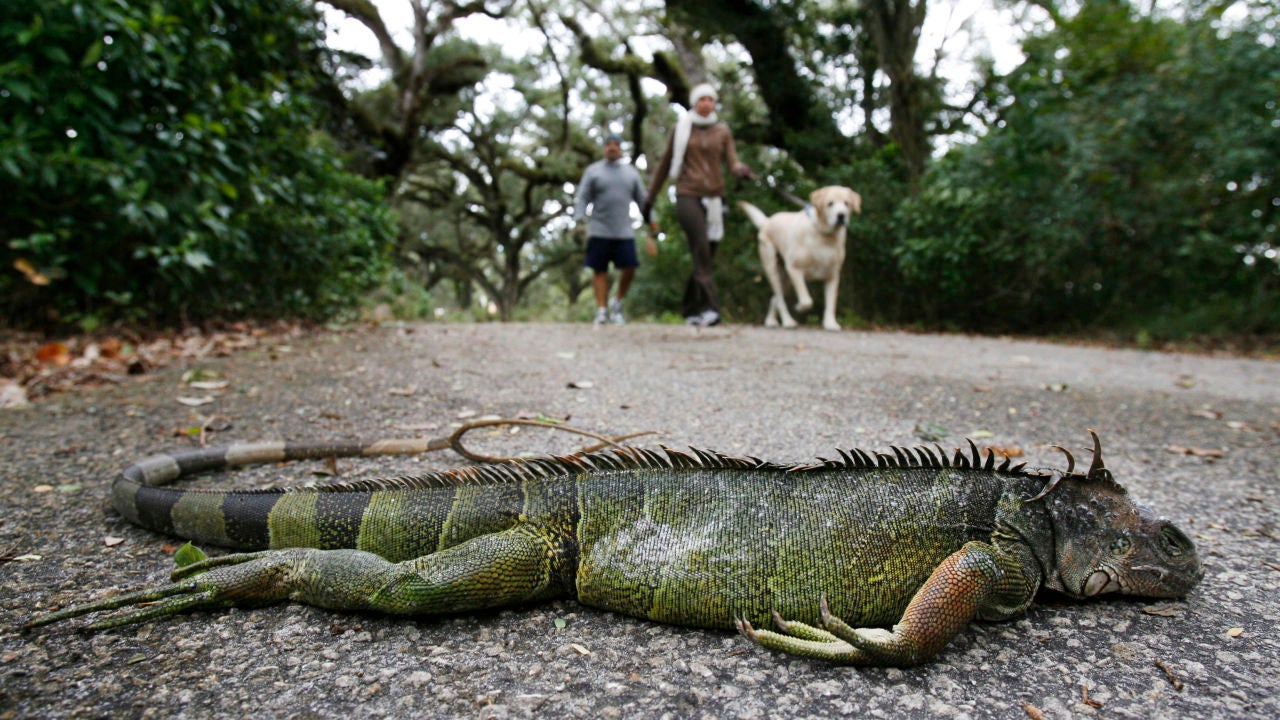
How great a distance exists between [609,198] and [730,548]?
22.6ft

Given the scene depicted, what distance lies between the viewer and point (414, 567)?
1772mm

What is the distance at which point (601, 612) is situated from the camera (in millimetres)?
1860

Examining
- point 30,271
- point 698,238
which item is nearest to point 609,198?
point 698,238

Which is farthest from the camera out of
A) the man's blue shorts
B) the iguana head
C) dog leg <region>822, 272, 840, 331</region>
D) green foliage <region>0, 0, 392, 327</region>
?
dog leg <region>822, 272, 840, 331</region>

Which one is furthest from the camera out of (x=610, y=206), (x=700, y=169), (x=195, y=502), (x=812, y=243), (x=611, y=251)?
(x=812, y=243)

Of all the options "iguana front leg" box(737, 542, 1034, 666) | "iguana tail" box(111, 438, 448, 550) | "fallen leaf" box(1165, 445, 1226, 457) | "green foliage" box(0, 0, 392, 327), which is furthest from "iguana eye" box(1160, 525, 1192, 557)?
"green foliage" box(0, 0, 392, 327)

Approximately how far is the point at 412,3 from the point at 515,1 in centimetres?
269

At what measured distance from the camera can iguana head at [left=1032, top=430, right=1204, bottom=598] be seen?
70.9 inches

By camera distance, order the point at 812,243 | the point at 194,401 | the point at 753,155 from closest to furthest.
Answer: the point at 194,401
the point at 812,243
the point at 753,155

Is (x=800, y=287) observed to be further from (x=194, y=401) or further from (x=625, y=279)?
(x=194, y=401)

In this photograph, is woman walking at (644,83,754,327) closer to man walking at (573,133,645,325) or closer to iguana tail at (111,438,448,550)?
man walking at (573,133,645,325)

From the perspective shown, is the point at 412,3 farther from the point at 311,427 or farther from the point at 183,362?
the point at 311,427

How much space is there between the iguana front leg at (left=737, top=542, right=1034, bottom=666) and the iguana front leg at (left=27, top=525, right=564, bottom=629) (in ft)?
1.97

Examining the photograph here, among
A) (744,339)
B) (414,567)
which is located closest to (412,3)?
(744,339)
